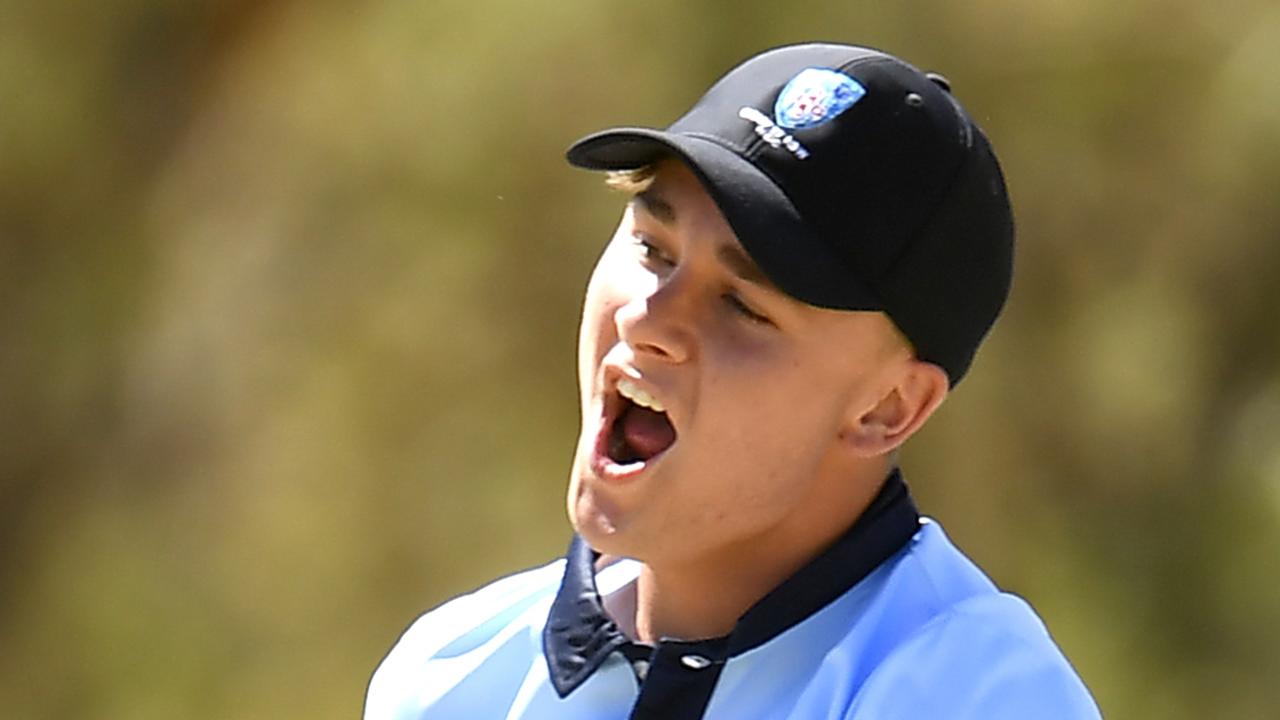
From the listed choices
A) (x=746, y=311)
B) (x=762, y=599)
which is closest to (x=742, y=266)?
(x=746, y=311)

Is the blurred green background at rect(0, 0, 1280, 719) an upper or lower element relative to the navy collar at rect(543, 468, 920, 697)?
lower

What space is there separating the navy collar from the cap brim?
17 cm

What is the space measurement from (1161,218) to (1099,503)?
0.51 m

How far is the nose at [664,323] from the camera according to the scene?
1319 mm

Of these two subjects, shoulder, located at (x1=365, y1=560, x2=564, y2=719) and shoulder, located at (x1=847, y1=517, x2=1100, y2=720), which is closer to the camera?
shoulder, located at (x1=847, y1=517, x2=1100, y2=720)

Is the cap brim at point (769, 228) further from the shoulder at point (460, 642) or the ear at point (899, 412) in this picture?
the shoulder at point (460, 642)

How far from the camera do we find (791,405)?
1.34 m

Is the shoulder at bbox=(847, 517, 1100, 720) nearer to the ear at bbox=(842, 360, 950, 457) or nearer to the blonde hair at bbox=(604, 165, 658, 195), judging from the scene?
the ear at bbox=(842, 360, 950, 457)

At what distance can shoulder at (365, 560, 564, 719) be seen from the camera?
148 cm

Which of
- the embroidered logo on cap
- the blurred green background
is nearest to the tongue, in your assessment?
the embroidered logo on cap

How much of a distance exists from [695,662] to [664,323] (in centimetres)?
25

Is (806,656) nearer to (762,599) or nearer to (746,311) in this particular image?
(762,599)

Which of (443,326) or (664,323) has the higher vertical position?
(664,323)

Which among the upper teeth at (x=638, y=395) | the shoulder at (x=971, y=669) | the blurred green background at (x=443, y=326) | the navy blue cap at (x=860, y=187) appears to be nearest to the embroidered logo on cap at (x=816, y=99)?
the navy blue cap at (x=860, y=187)
